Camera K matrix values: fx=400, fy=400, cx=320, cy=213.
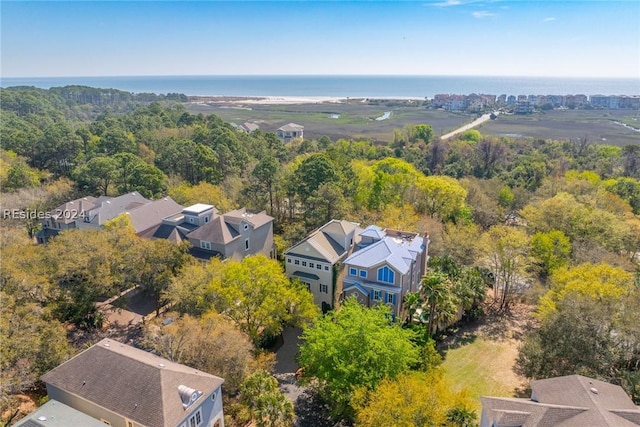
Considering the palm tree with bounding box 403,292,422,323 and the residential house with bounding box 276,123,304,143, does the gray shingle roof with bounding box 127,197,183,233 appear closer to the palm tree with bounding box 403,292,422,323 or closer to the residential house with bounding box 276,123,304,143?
the palm tree with bounding box 403,292,422,323

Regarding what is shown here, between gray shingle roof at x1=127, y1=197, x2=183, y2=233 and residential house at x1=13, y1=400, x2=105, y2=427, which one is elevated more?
gray shingle roof at x1=127, y1=197, x2=183, y2=233

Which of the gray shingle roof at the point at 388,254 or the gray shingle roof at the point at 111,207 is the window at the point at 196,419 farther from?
the gray shingle roof at the point at 111,207

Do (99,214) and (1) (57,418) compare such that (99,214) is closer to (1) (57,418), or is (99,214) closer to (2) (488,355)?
(1) (57,418)

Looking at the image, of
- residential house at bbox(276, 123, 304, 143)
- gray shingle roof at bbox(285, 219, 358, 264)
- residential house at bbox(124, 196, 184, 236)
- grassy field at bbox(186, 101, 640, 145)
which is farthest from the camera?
grassy field at bbox(186, 101, 640, 145)

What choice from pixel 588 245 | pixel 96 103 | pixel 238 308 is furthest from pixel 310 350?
pixel 96 103

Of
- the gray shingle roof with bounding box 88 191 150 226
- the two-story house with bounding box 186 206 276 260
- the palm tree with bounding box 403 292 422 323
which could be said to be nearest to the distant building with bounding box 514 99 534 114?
the two-story house with bounding box 186 206 276 260

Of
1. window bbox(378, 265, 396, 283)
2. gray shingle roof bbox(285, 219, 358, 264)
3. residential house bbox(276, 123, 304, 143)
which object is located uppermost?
residential house bbox(276, 123, 304, 143)

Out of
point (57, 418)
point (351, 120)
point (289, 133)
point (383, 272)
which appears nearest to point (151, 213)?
point (57, 418)
